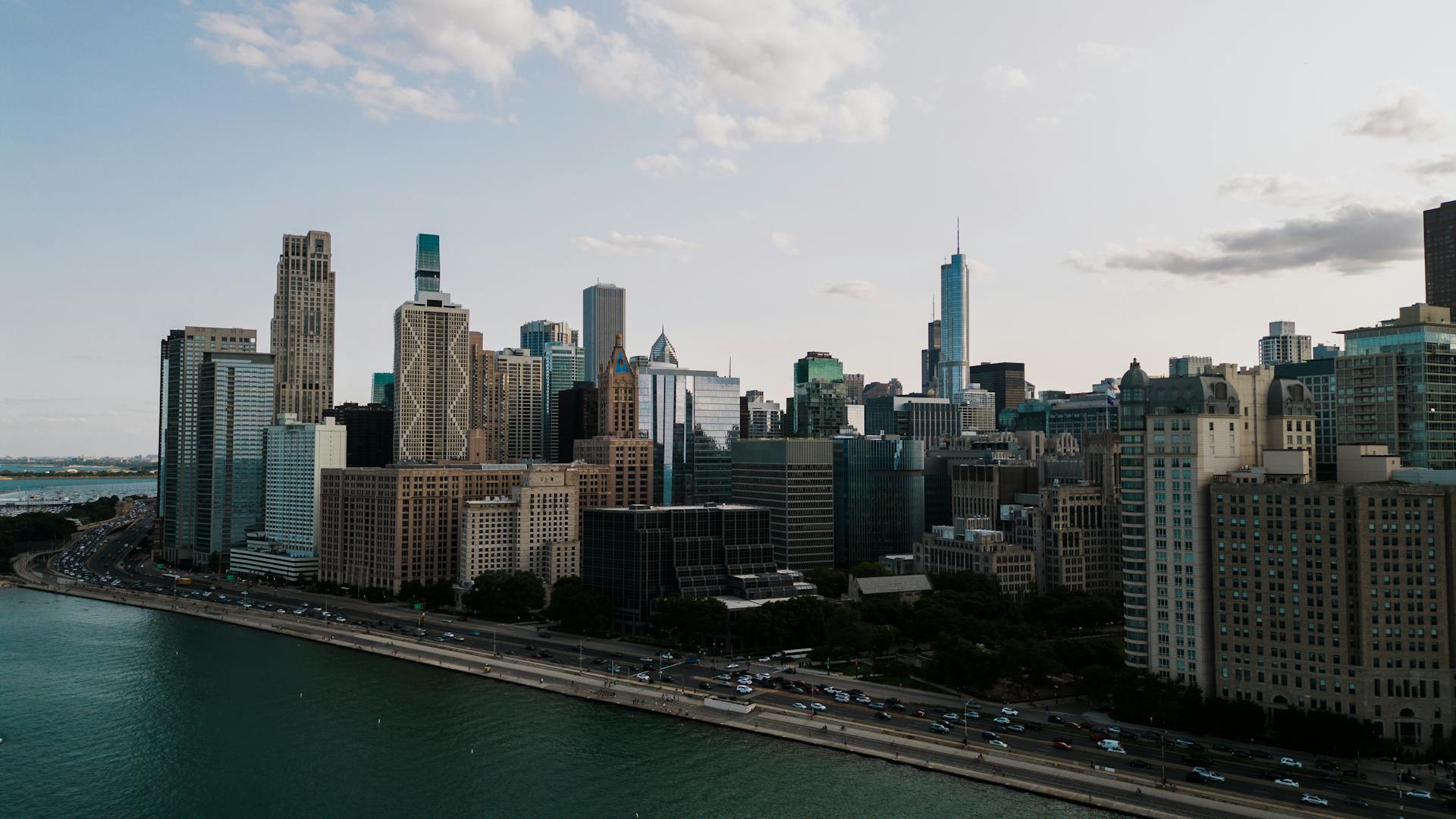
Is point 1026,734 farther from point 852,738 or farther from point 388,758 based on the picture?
point 388,758

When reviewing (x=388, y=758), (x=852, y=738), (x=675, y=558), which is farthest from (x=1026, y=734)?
(x=675, y=558)

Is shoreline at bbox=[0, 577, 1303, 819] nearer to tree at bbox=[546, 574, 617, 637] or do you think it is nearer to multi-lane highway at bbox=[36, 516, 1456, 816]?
multi-lane highway at bbox=[36, 516, 1456, 816]

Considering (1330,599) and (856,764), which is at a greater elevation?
(1330,599)

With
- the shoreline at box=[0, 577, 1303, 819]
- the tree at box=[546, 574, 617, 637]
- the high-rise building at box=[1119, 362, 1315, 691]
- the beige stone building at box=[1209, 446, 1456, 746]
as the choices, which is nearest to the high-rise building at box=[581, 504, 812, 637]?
the tree at box=[546, 574, 617, 637]

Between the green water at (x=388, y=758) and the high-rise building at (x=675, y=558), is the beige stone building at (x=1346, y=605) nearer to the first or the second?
the green water at (x=388, y=758)

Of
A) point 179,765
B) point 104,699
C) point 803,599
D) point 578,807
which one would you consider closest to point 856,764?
point 578,807

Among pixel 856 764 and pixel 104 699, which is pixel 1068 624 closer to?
pixel 856 764
